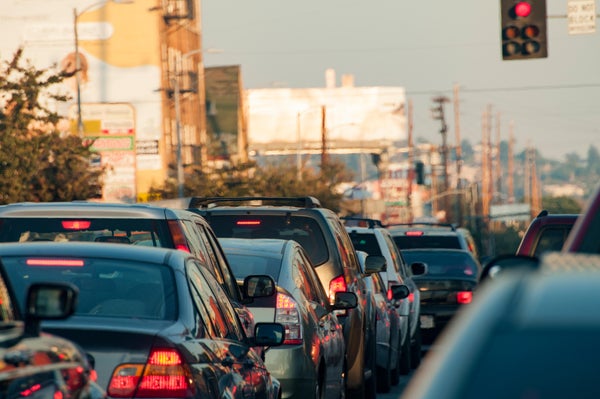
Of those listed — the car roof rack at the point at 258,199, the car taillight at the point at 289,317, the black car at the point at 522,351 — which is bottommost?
the car taillight at the point at 289,317

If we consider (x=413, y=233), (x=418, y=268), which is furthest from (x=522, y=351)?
(x=413, y=233)

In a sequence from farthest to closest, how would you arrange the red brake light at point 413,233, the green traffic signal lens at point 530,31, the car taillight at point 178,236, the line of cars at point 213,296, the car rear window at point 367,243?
the red brake light at point 413,233
the green traffic signal lens at point 530,31
the car rear window at point 367,243
the car taillight at point 178,236
the line of cars at point 213,296

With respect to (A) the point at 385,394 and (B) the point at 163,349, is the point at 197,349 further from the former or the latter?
(A) the point at 385,394

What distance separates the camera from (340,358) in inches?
505

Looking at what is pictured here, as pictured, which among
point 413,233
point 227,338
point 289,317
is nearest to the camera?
point 227,338

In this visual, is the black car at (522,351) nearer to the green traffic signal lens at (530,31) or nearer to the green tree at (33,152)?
the green traffic signal lens at (530,31)

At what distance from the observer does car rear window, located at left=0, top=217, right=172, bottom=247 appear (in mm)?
10469

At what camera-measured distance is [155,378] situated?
6.91m

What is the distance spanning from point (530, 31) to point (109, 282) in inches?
771

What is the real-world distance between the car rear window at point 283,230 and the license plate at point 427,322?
32.7 ft

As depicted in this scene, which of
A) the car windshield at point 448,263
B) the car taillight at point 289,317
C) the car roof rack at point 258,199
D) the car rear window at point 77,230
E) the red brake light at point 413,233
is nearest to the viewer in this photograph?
the car rear window at point 77,230

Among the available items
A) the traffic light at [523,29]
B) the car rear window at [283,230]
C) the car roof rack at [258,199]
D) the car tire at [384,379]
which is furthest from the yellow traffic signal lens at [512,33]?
the car rear window at [283,230]

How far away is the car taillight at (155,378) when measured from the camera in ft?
22.4

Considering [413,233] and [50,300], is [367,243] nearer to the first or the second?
[413,233]
